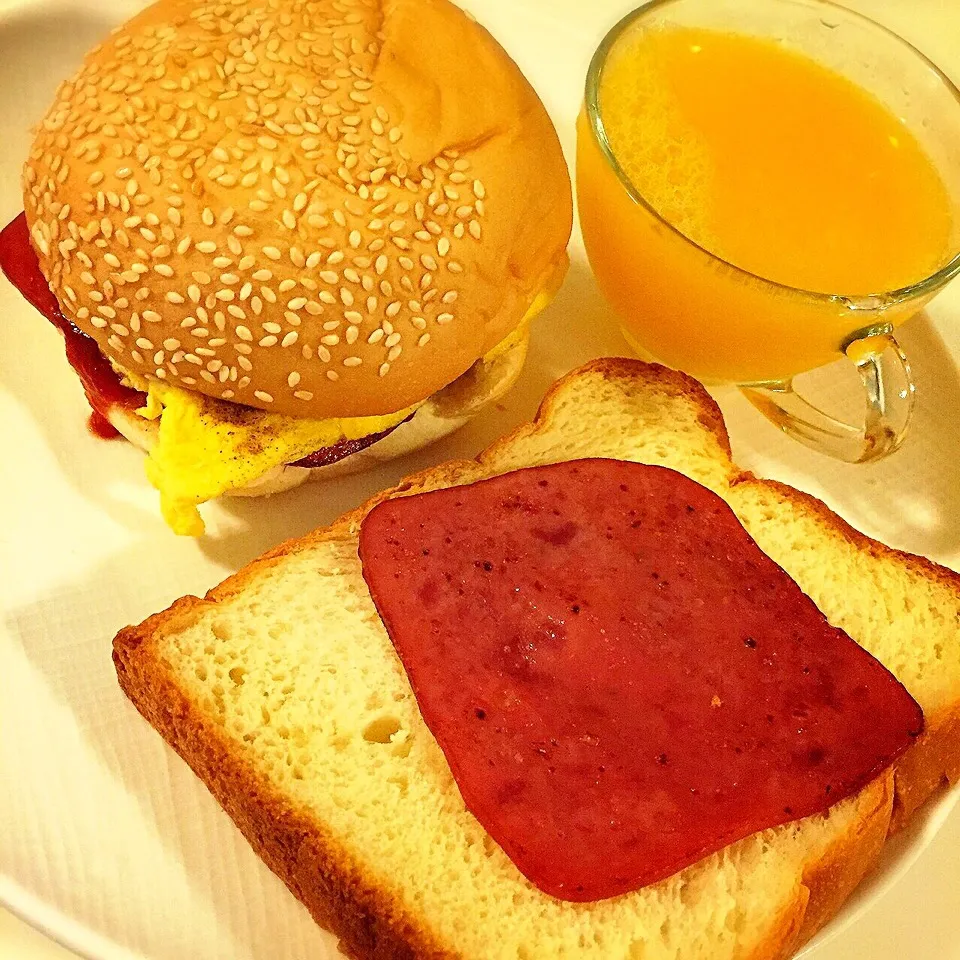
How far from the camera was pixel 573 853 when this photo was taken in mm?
1300

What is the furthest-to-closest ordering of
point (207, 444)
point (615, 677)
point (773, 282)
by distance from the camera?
point (773, 282) → point (207, 444) → point (615, 677)

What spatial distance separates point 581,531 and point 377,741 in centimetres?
48

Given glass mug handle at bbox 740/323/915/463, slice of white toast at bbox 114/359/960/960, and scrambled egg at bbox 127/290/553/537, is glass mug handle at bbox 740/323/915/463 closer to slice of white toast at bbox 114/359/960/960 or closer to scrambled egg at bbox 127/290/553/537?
slice of white toast at bbox 114/359/960/960

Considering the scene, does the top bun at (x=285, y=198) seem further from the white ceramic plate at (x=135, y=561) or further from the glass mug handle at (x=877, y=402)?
the glass mug handle at (x=877, y=402)

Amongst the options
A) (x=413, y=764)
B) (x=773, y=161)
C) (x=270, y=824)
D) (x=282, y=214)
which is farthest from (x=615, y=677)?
(x=773, y=161)

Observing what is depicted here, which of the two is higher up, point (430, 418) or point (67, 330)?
point (67, 330)

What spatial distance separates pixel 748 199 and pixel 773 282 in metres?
0.24

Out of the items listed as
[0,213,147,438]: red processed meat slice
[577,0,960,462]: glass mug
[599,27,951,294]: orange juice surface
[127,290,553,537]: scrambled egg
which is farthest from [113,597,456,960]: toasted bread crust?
[599,27,951,294]: orange juice surface

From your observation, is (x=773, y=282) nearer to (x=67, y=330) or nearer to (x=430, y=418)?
(x=430, y=418)

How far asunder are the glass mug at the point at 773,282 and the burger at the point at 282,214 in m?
0.25

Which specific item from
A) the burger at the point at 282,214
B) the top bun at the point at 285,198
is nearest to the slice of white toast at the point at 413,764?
the burger at the point at 282,214

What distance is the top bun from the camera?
55.9 inches

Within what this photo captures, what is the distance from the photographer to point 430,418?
185 centimetres

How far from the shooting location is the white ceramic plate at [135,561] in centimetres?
149
